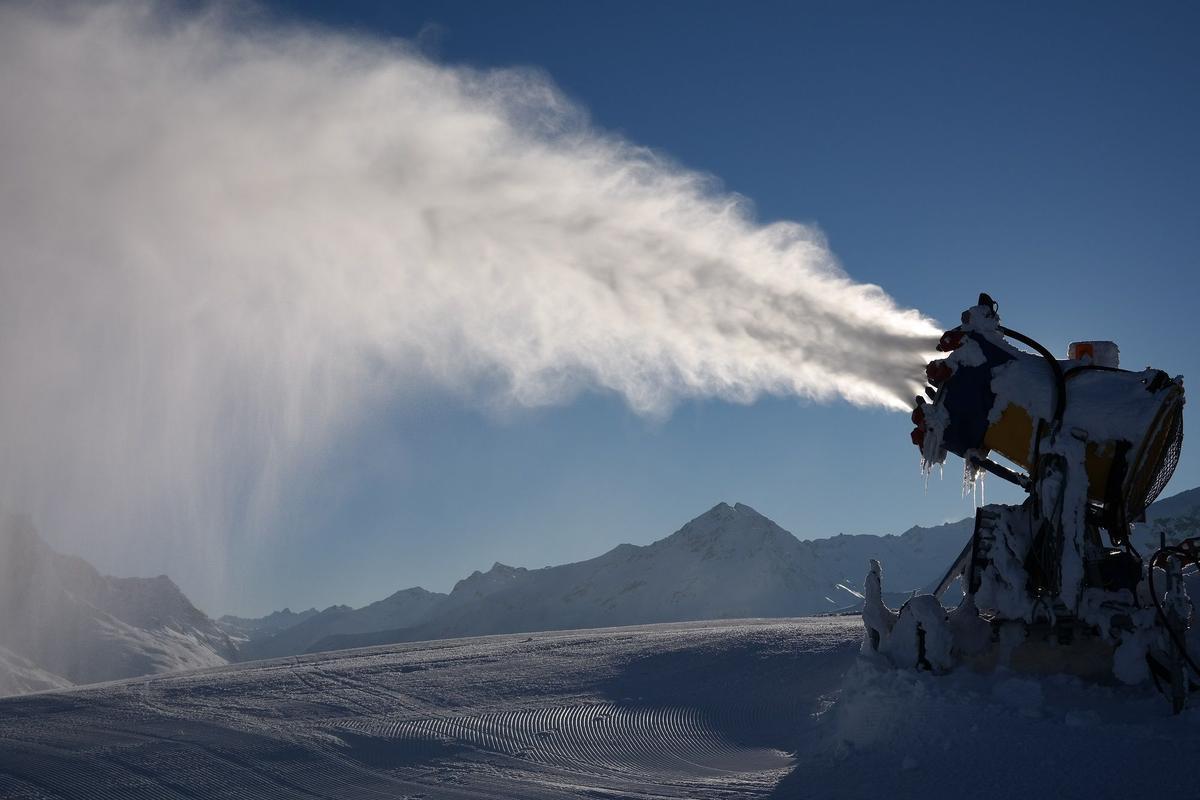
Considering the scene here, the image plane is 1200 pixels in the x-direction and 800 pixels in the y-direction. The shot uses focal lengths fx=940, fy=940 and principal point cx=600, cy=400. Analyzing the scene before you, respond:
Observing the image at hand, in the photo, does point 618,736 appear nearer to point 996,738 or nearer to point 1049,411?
point 996,738

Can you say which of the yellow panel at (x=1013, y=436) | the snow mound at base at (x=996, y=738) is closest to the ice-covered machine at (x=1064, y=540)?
the yellow panel at (x=1013, y=436)

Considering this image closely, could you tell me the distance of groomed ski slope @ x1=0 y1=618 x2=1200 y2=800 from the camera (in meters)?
13.3

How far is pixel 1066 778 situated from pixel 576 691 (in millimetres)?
11071

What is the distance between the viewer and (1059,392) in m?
16.2

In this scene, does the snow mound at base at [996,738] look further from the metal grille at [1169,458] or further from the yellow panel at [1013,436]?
the yellow panel at [1013,436]

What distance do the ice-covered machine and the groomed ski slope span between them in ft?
2.65

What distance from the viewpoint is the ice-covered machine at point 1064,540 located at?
15305 mm

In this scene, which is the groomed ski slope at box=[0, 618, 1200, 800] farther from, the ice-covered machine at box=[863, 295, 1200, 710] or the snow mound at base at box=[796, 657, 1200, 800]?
the ice-covered machine at box=[863, 295, 1200, 710]

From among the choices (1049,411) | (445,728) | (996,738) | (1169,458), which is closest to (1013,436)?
(1049,411)

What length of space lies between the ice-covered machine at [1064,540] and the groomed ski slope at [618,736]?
81 centimetres

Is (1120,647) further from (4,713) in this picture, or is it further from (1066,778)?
(4,713)

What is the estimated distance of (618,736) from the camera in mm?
17359

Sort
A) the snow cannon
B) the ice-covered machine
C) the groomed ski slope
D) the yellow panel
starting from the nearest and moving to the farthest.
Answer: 1. the groomed ski slope
2. the ice-covered machine
3. the snow cannon
4. the yellow panel

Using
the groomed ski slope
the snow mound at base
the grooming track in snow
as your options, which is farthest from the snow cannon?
the grooming track in snow
